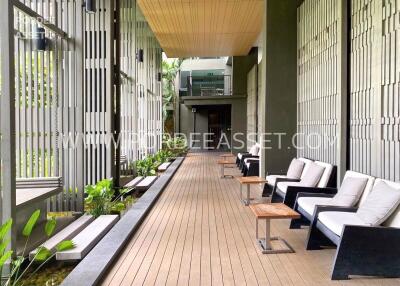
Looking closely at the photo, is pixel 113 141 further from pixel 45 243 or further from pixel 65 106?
pixel 45 243

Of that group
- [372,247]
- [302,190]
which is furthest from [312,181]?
[372,247]

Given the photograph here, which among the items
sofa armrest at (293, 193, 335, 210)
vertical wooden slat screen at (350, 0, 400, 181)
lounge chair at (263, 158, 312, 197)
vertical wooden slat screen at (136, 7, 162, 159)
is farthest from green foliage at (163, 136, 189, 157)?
vertical wooden slat screen at (350, 0, 400, 181)

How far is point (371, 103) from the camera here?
205 inches

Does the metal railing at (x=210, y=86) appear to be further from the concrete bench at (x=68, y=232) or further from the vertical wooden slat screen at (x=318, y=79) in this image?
the concrete bench at (x=68, y=232)

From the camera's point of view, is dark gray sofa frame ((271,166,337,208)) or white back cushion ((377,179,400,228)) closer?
white back cushion ((377,179,400,228))

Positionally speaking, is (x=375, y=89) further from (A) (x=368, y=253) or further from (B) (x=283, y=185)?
(B) (x=283, y=185)

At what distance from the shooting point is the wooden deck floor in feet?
12.3

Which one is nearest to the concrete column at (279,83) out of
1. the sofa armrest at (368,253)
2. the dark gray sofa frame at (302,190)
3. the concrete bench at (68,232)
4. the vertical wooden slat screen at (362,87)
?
the dark gray sofa frame at (302,190)

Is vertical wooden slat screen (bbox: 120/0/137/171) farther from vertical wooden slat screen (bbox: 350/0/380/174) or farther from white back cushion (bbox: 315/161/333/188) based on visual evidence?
vertical wooden slat screen (bbox: 350/0/380/174)

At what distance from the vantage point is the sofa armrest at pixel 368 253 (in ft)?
12.0

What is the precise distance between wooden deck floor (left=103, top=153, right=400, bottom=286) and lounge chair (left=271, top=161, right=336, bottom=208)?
16.9 inches

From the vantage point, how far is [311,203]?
209 inches

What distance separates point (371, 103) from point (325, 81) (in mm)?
1952

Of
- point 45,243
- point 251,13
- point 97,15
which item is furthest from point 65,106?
point 251,13
